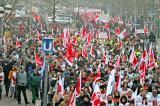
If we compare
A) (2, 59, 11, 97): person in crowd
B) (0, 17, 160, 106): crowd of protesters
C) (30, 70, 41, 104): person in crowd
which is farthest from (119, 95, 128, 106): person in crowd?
(2, 59, 11, 97): person in crowd

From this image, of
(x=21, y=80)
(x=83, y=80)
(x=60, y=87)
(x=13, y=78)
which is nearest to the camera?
(x=60, y=87)

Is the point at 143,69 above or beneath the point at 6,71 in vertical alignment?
above

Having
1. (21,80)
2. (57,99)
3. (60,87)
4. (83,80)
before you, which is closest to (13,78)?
(21,80)

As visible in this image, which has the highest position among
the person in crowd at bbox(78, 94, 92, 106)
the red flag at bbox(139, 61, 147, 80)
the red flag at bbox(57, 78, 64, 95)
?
the red flag at bbox(139, 61, 147, 80)

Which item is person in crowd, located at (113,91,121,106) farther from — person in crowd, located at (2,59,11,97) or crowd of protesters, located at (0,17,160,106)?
person in crowd, located at (2,59,11,97)

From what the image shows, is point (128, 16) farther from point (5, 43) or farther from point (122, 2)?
point (5, 43)

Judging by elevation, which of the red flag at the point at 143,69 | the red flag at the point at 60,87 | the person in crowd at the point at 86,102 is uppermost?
the red flag at the point at 143,69

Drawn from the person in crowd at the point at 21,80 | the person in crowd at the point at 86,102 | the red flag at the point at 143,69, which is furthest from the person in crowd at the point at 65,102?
the red flag at the point at 143,69

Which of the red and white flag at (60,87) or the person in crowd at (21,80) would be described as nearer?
the red and white flag at (60,87)

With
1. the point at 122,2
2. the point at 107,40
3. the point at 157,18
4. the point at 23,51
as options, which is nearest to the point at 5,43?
the point at 23,51

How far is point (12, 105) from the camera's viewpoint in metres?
21.1

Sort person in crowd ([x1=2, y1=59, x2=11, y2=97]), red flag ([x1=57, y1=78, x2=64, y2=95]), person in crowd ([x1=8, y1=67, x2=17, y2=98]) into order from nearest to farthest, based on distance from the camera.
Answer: red flag ([x1=57, y1=78, x2=64, y2=95])
person in crowd ([x1=8, y1=67, x2=17, y2=98])
person in crowd ([x1=2, y1=59, x2=11, y2=97])

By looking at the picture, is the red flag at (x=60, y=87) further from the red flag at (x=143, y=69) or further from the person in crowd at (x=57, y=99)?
the red flag at (x=143, y=69)

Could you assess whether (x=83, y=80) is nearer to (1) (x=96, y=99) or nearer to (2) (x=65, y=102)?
(1) (x=96, y=99)
